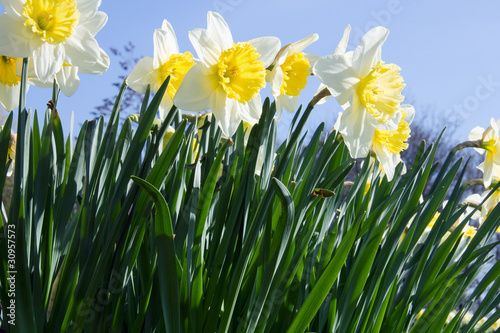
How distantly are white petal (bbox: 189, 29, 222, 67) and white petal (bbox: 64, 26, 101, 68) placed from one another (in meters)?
0.19

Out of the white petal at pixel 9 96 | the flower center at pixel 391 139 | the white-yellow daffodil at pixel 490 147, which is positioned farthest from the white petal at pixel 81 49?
the white-yellow daffodil at pixel 490 147

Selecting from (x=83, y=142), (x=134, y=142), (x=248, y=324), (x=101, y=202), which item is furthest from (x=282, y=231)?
(x=83, y=142)

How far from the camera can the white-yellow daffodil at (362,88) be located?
3.03ft

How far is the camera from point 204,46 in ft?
2.88

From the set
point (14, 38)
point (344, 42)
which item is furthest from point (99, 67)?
point (344, 42)

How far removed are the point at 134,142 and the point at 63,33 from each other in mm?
235

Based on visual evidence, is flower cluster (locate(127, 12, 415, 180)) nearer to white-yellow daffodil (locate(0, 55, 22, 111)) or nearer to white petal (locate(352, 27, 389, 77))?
white petal (locate(352, 27, 389, 77))

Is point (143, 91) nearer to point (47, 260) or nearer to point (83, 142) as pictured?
point (83, 142)

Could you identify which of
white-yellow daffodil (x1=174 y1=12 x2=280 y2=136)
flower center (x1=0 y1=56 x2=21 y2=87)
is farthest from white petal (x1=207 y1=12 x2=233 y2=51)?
flower center (x1=0 y1=56 x2=21 y2=87)

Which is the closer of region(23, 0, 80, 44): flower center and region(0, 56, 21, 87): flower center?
region(23, 0, 80, 44): flower center

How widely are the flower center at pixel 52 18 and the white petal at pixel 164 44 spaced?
15 centimetres

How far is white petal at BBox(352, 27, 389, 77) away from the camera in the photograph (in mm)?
948

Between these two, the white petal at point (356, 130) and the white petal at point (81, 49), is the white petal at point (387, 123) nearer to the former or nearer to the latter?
the white petal at point (356, 130)

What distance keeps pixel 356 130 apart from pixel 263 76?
22 cm
